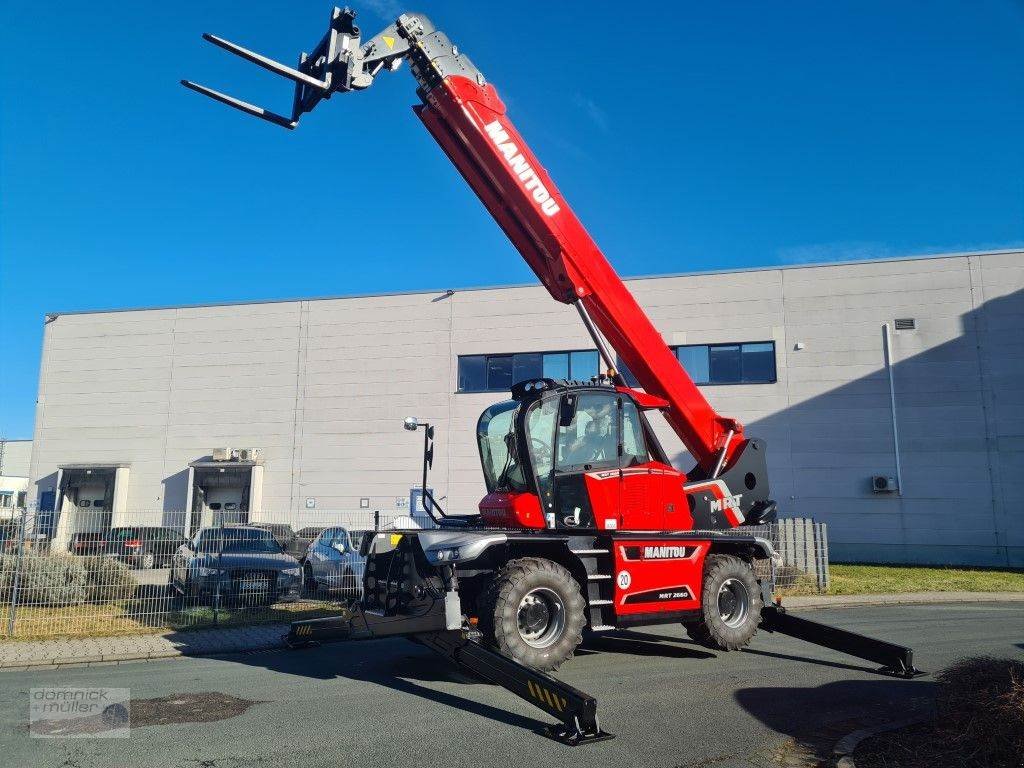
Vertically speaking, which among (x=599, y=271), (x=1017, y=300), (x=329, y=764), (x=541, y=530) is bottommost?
(x=329, y=764)

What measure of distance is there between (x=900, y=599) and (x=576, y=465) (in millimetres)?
10589

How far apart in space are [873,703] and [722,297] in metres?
20.6

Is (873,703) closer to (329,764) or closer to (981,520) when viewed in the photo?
(329,764)

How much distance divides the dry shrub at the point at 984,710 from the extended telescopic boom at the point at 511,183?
4.77 meters

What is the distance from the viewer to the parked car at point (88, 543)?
1141 centimetres

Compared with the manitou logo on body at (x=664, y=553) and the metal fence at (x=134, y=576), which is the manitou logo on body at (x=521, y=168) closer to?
the manitou logo on body at (x=664, y=553)

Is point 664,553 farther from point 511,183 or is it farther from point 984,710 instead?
point 511,183

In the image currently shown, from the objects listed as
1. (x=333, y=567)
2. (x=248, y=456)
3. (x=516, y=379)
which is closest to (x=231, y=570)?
(x=333, y=567)

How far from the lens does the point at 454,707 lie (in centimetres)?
675

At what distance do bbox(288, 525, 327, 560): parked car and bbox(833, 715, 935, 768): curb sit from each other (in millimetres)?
10081

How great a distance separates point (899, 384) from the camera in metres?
24.6

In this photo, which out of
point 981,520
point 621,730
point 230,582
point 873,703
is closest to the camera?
point 621,730

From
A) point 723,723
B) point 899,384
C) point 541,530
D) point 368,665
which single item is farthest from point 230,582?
point 899,384

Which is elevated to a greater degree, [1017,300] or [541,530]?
[1017,300]
